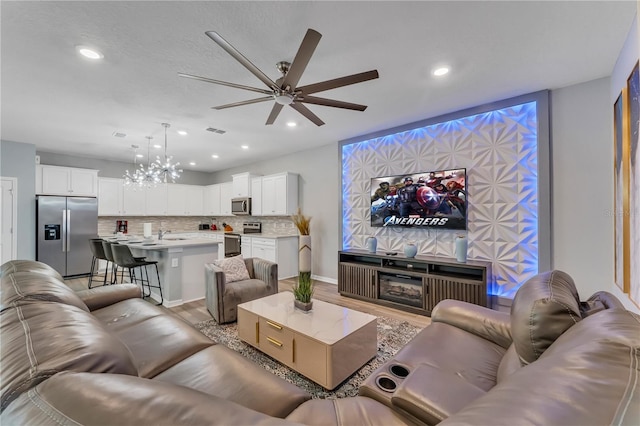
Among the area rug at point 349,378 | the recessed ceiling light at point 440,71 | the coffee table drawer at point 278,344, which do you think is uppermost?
the recessed ceiling light at point 440,71

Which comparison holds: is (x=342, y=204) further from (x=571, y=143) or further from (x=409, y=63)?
(x=571, y=143)

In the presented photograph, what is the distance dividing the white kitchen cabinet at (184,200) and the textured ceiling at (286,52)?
3.59 meters

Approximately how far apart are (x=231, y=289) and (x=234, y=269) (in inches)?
13.9

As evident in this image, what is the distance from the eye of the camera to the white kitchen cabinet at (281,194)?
18.9 feet

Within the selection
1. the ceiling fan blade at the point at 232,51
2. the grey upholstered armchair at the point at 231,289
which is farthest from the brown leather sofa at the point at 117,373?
the ceiling fan blade at the point at 232,51

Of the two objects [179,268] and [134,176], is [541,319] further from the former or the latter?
[134,176]

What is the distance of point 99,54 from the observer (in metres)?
2.33

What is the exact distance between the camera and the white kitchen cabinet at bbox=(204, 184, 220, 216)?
25.3 ft

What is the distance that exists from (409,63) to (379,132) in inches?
79.6

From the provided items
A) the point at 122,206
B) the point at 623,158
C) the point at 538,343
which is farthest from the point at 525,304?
the point at 122,206

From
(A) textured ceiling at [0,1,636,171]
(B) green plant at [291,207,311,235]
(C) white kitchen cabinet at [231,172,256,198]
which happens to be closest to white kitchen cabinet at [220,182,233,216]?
(C) white kitchen cabinet at [231,172,256,198]

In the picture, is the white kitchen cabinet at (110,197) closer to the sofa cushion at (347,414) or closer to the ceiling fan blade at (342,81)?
the ceiling fan blade at (342,81)

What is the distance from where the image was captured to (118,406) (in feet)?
1.74

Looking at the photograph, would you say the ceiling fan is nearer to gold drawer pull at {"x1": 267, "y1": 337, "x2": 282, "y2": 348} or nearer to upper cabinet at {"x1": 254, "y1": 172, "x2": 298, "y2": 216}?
gold drawer pull at {"x1": 267, "y1": 337, "x2": 282, "y2": 348}
